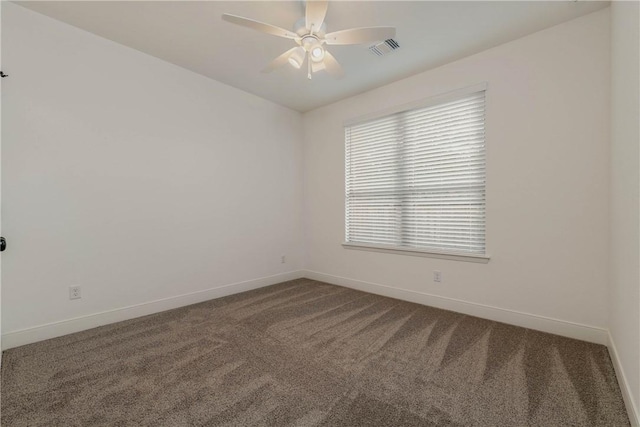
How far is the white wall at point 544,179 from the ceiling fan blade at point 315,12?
1.77 meters

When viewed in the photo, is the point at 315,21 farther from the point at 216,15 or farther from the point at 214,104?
the point at 214,104

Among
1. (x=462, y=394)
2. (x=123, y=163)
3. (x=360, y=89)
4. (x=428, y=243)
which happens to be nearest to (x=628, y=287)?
(x=462, y=394)

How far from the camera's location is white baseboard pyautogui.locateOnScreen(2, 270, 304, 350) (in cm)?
224

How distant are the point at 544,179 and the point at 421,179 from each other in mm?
1157

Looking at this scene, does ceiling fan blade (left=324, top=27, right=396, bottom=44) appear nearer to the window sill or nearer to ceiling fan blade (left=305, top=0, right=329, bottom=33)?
ceiling fan blade (left=305, top=0, right=329, bottom=33)

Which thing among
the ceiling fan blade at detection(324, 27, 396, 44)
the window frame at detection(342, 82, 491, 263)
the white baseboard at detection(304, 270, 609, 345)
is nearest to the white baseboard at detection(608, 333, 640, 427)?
the white baseboard at detection(304, 270, 609, 345)

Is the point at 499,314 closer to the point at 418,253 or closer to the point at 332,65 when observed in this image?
the point at 418,253

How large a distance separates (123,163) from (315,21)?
7.64ft

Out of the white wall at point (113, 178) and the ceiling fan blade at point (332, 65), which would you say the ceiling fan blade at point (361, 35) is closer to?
the ceiling fan blade at point (332, 65)

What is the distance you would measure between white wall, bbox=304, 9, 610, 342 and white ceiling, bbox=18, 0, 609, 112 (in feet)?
0.75

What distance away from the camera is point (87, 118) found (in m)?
2.56

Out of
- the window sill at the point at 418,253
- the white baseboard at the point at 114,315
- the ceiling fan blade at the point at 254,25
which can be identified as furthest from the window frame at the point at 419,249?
the ceiling fan blade at the point at 254,25

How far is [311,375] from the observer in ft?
6.05

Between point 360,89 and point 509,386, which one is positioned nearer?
point 509,386
